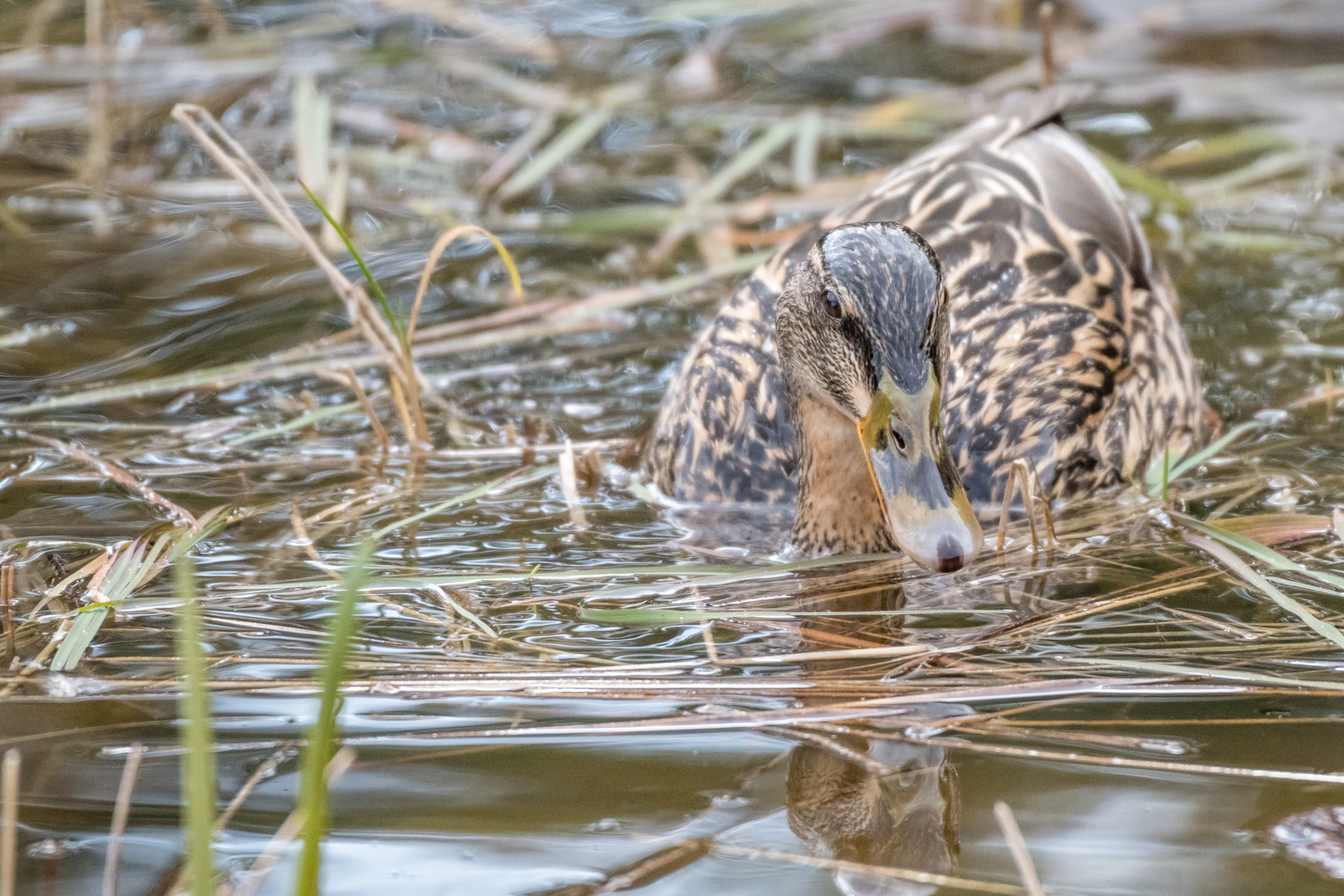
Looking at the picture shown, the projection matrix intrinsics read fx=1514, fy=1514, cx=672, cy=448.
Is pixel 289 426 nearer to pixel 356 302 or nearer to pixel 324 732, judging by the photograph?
pixel 356 302

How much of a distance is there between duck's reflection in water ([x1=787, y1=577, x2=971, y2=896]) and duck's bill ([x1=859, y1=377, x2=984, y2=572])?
367 millimetres

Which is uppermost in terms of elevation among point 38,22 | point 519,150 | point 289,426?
point 38,22

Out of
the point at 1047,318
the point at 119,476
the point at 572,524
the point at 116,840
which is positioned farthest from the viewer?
the point at 1047,318

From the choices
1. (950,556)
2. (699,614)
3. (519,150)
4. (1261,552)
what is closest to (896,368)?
(950,556)

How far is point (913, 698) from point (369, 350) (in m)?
2.68

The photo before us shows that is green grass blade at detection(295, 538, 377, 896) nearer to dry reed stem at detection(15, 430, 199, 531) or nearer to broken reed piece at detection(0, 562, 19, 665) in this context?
broken reed piece at detection(0, 562, 19, 665)

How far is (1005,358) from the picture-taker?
13.1 feet

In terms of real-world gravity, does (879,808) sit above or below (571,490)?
below

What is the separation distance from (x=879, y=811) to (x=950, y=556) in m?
0.67

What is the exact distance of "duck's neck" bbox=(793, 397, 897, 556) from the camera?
140 inches

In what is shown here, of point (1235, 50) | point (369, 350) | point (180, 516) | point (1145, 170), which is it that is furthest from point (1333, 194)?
point (180, 516)

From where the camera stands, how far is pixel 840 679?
2.81 metres

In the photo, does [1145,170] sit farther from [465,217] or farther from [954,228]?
A: [465,217]

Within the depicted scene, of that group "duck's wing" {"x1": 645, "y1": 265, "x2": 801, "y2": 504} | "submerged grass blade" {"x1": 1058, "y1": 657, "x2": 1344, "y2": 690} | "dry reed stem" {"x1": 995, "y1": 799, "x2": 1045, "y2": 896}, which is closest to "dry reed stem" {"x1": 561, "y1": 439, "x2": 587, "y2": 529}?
"duck's wing" {"x1": 645, "y1": 265, "x2": 801, "y2": 504}
